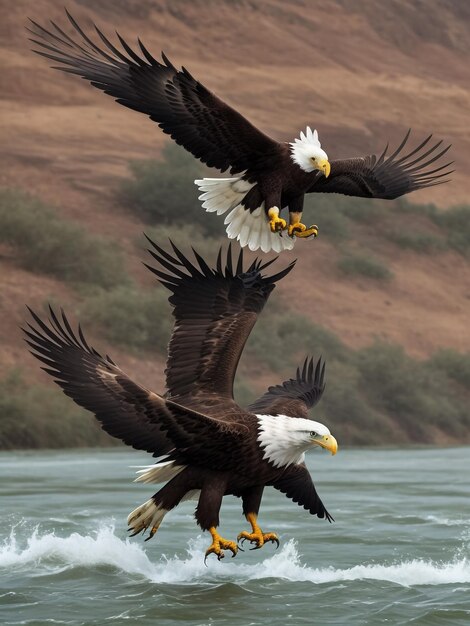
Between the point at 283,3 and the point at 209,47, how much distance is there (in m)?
7.11

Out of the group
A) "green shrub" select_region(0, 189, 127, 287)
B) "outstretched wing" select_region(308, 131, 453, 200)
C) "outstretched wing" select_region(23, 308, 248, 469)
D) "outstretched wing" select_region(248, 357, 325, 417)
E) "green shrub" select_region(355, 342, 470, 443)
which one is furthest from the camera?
"green shrub" select_region(0, 189, 127, 287)

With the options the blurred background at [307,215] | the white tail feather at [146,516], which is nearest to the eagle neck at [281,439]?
the white tail feather at [146,516]

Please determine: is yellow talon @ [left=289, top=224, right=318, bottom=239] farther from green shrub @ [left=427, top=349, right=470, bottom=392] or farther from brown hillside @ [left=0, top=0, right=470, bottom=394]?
green shrub @ [left=427, top=349, right=470, bottom=392]

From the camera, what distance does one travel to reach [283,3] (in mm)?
70375

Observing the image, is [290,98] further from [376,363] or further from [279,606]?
[279,606]

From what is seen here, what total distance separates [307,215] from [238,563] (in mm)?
39115

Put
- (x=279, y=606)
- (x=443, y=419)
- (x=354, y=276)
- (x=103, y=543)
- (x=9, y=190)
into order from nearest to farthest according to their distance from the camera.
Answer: (x=279, y=606), (x=103, y=543), (x=443, y=419), (x=9, y=190), (x=354, y=276)

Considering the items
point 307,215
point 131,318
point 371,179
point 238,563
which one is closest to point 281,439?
point 238,563

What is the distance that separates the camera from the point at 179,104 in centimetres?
1223

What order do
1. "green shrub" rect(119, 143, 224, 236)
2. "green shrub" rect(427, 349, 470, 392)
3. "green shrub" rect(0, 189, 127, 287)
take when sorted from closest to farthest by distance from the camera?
1. "green shrub" rect(0, 189, 127, 287)
2. "green shrub" rect(427, 349, 470, 392)
3. "green shrub" rect(119, 143, 224, 236)

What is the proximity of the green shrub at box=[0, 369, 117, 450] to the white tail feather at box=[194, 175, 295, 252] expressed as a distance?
15.7 m

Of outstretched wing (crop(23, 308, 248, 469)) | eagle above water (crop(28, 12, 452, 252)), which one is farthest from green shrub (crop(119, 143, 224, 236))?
outstretched wing (crop(23, 308, 248, 469))

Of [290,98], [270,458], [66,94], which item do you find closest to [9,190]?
[66,94]

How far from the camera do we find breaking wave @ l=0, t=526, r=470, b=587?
12344 millimetres
